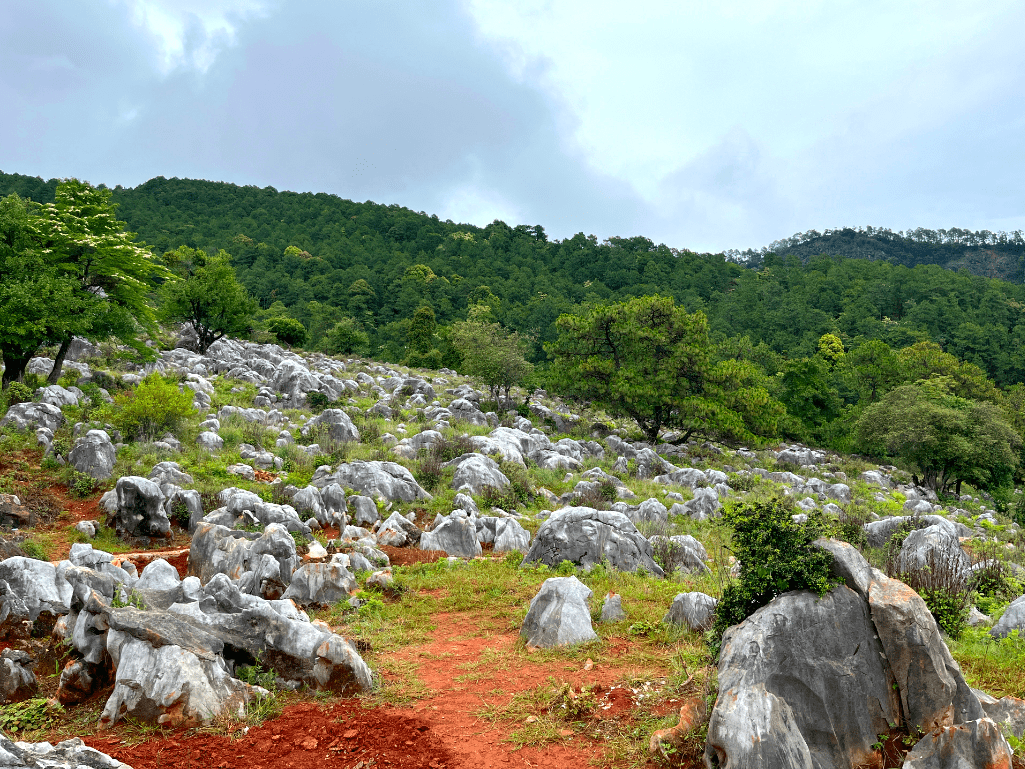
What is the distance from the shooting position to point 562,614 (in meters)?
7.81

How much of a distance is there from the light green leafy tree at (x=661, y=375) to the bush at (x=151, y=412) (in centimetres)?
1859

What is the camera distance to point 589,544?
1123 centimetres

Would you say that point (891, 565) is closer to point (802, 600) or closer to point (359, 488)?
point (802, 600)

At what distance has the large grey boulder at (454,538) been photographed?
41.3 feet

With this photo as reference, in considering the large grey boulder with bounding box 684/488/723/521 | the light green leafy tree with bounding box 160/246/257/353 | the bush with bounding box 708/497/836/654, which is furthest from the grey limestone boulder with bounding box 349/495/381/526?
the light green leafy tree with bounding box 160/246/257/353

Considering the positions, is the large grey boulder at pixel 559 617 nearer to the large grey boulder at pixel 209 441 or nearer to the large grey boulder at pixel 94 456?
the large grey boulder at pixel 94 456

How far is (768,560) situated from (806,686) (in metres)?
0.99

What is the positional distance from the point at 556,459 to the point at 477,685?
15.2 metres

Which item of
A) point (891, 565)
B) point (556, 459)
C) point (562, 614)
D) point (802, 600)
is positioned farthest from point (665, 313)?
point (802, 600)

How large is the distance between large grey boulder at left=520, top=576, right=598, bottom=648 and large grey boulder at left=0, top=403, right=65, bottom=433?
1623 cm

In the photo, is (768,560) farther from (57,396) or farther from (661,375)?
(661,375)

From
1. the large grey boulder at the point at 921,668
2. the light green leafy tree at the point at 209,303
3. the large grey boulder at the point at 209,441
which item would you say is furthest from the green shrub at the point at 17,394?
the large grey boulder at the point at 921,668

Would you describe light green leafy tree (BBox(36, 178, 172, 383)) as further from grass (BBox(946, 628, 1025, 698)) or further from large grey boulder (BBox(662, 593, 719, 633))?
grass (BBox(946, 628, 1025, 698))

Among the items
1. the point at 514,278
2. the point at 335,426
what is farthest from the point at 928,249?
the point at 335,426
